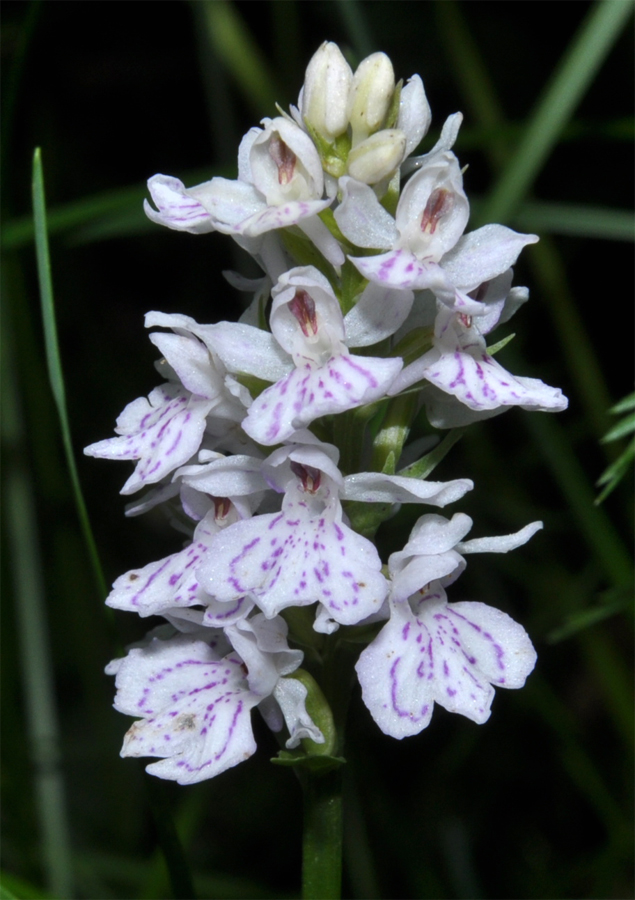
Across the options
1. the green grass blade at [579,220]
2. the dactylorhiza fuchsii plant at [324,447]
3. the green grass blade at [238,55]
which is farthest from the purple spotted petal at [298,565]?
the green grass blade at [238,55]

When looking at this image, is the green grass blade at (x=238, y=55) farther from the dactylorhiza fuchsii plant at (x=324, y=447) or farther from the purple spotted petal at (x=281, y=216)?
the purple spotted petal at (x=281, y=216)

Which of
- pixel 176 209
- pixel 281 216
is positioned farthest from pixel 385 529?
pixel 281 216

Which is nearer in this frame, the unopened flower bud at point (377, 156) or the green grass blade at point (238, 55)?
the unopened flower bud at point (377, 156)

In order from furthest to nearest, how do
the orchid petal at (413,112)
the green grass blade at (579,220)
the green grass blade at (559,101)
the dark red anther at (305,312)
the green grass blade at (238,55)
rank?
the green grass blade at (238,55) < the green grass blade at (579,220) < the green grass blade at (559,101) < the orchid petal at (413,112) < the dark red anther at (305,312)

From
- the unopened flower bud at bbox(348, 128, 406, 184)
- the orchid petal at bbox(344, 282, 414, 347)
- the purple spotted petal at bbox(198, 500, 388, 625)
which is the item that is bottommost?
the purple spotted petal at bbox(198, 500, 388, 625)

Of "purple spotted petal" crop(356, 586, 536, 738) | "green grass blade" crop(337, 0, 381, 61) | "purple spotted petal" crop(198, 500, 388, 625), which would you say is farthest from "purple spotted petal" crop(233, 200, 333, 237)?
"green grass blade" crop(337, 0, 381, 61)

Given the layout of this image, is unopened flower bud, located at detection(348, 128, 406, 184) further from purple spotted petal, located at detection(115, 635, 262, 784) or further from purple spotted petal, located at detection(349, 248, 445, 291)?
purple spotted petal, located at detection(115, 635, 262, 784)

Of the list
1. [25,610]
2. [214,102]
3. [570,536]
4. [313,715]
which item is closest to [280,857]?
[25,610]

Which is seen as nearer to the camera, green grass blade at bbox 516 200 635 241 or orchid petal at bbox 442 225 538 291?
orchid petal at bbox 442 225 538 291
